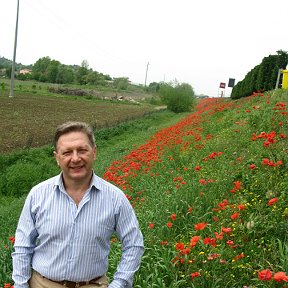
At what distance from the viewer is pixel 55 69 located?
10412cm

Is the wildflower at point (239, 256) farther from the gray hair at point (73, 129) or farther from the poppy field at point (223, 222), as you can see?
the gray hair at point (73, 129)

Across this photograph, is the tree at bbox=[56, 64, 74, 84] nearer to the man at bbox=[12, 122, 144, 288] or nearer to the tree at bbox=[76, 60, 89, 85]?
the tree at bbox=[76, 60, 89, 85]

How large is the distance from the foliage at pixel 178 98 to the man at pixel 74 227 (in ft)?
152

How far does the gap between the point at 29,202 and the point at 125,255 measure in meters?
0.68

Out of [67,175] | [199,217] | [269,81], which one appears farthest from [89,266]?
[269,81]

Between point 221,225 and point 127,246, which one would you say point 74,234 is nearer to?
point 127,246

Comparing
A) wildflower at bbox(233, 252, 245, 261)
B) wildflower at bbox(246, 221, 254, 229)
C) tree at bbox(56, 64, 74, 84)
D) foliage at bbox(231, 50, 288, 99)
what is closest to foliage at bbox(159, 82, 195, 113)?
foliage at bbox(231, 50, 288, 99)

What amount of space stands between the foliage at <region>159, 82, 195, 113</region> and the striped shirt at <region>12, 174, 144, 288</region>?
4628 centimetres

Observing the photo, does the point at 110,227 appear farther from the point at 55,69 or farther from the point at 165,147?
the point at 55,69

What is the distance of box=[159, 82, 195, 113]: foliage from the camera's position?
48.4 meters

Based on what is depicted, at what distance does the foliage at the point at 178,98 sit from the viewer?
159ft

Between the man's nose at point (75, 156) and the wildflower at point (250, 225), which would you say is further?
the wildflower at point (250, 225)

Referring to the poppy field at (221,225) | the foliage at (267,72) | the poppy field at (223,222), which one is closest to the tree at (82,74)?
the foliage at (267,72)

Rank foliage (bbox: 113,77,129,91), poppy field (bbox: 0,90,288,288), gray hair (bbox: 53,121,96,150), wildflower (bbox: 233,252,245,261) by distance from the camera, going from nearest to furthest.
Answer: gray hair (bbox: 53,121,96,150) < wildflower (bbox: 233,252,245,261) < poppy field (bbox: 0,90,288,288) < foliage (bbox: 113,77,129,91)
